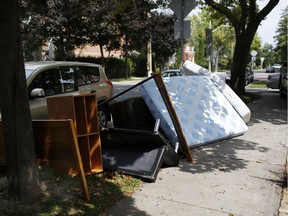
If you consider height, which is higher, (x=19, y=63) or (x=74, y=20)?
(x=74, y=20)

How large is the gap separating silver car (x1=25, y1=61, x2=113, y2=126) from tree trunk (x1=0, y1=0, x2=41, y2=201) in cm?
307

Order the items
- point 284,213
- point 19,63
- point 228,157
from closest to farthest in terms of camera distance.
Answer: point 19,63
point 284,213
point 228,157

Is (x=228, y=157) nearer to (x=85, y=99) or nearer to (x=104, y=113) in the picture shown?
(x=85, y=99)

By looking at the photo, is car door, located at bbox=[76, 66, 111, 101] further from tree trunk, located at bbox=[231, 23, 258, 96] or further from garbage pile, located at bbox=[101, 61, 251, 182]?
tree trunk, located at bbox=[231, 23, 258, 96]

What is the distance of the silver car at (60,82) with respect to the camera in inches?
277

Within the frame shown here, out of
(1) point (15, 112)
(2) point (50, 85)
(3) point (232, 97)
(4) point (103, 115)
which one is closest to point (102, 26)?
(4) point (103, 115)

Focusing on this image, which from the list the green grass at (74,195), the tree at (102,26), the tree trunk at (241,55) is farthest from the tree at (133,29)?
the green grass at (74,195)

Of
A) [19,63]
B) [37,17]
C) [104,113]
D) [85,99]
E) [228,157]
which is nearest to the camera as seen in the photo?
[19,63]

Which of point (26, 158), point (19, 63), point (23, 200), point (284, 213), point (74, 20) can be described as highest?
point (74, 20)

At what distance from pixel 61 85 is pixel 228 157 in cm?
364

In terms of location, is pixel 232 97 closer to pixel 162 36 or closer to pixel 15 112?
pixel 15 112

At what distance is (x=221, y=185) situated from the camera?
500 centimetres

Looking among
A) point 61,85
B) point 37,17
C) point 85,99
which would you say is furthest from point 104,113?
point 37,17

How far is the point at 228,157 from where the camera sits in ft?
21.0
